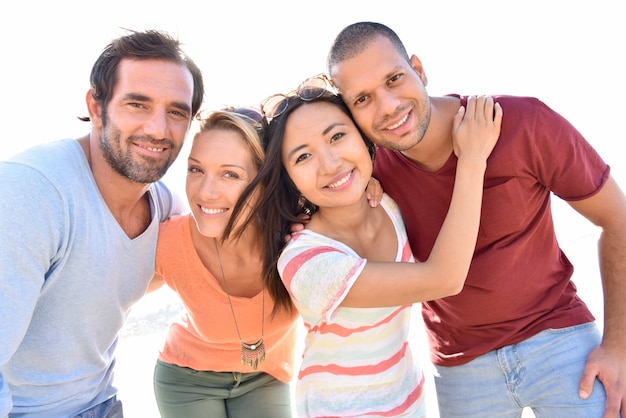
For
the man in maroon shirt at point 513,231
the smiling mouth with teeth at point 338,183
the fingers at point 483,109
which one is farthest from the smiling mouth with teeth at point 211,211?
the fingers at point 483,109

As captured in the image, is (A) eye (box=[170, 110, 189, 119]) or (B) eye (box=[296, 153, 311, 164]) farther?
(A) eye (box=[170, 110, 189, 119])

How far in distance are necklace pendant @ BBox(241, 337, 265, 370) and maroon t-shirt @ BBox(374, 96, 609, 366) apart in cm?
103

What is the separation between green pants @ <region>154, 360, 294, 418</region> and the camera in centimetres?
344

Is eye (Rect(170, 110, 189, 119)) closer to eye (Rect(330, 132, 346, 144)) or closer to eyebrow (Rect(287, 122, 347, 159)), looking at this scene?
eyebrow (Rect(287, 122, 347, 159))

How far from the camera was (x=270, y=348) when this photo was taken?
332 centimetres

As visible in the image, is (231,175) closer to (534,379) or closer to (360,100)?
(360,100)

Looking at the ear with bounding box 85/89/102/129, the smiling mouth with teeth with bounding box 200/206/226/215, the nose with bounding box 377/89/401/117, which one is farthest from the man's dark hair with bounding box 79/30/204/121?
the nose with bounding box 377/89/401/117

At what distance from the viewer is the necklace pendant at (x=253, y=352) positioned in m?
3.16

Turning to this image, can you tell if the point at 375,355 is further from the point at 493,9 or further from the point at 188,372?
the point at 493,9

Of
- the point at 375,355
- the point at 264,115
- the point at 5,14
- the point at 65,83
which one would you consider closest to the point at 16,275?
the point at 264,115

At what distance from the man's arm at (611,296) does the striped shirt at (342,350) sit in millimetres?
824

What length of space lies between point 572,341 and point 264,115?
191 cm

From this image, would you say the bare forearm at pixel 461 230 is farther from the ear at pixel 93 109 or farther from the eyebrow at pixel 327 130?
the ear at pixel 93 109

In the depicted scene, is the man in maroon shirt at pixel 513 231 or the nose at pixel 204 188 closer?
the man in maroon shirt at pixel 513 231
